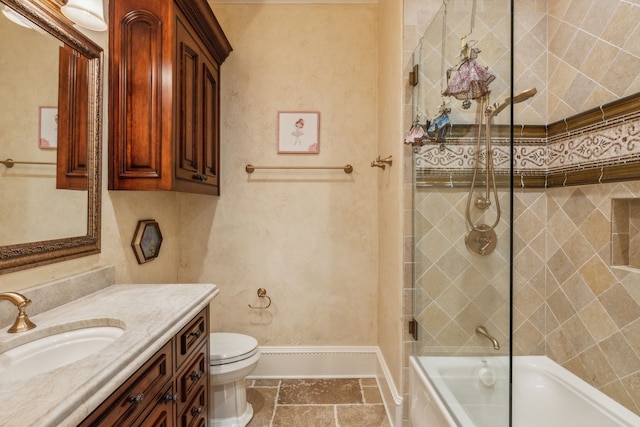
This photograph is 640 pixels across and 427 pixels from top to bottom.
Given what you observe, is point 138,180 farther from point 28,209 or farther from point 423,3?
point 423,3

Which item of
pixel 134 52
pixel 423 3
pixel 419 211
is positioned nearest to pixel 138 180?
pixel 134 52

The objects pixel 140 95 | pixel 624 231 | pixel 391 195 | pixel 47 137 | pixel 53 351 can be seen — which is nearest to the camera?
pixel 53 351

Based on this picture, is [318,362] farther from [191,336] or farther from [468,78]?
[468,78]

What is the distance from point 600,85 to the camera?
142 cm

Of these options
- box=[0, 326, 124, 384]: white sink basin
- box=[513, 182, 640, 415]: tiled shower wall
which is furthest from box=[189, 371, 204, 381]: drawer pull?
box=[513, 182, 640, 415]: tiled shower wall

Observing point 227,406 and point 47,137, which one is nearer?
point 47,137

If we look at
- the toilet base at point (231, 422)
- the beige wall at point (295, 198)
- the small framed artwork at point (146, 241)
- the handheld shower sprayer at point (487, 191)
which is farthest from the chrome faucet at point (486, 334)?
the small framed artwork at point (146, 241)

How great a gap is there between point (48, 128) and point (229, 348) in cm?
138

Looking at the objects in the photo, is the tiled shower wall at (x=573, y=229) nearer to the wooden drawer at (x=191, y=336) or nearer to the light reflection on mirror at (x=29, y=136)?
the wooden drawer at (x=191, y=336)

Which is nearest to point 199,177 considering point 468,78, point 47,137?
point 47,137

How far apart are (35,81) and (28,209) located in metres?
0.46

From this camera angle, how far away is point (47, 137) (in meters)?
1.15

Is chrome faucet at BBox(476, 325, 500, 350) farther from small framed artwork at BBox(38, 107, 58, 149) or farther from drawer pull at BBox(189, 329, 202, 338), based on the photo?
small framed artwork at BBox(38, 107, 58, 149)

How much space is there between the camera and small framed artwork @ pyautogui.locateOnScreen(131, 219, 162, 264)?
1.73m
